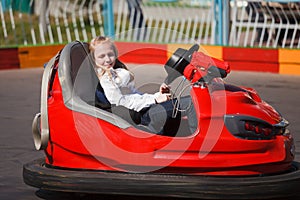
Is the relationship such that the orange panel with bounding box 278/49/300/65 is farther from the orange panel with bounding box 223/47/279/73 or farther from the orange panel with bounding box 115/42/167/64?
the orange panel with bounding box 115/42/167/64

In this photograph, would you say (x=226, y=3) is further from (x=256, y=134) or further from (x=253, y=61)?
(x=256, y=134)

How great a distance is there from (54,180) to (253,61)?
6.45 metres

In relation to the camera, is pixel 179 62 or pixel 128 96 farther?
pixel 128 96

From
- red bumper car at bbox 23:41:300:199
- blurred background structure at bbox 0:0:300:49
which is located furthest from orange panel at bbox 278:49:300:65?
red bumper car at bbox 23:41:300:199

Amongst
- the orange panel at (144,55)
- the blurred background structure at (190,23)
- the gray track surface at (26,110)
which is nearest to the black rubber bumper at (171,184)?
the gray track surface at (26,110)

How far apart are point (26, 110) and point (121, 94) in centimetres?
361

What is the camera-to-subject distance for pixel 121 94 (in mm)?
4863

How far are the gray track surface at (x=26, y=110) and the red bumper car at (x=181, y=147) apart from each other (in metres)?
0.34

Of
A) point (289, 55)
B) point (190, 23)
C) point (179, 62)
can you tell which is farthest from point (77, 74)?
point (190, 23)

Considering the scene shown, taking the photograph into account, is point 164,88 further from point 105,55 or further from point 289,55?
point 289,55

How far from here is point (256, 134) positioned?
14.9ft

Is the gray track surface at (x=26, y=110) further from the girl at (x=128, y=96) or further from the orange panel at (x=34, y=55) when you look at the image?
the girl at (x=128, y=96)

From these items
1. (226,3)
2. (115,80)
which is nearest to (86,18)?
(226,3)

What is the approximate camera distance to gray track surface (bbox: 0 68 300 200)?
5285 mm
